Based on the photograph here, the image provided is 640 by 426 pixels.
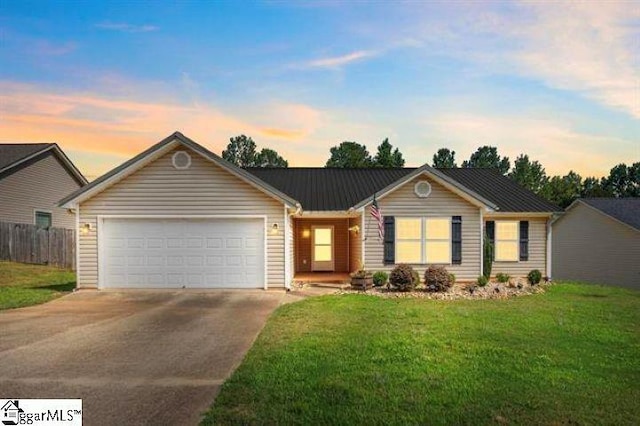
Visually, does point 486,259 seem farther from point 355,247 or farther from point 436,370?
point 436,370

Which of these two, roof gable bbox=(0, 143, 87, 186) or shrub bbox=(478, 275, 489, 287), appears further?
roof gable bbox=(0, 143, 87, 186)

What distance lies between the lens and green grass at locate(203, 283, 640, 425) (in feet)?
16.7

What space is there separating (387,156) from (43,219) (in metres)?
28.8

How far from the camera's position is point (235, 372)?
21.8 feet

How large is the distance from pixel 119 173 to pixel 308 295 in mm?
7086

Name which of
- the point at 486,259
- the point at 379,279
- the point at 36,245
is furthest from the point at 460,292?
the point at 36,245

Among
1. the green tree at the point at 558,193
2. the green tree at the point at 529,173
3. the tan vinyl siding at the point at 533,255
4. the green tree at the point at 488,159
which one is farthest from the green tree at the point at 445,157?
the tan vinyl siding at the point at 533,255

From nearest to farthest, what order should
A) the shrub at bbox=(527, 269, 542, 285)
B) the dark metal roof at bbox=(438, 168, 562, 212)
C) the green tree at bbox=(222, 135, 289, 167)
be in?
the shrub at bbox=(527, 269, 542, 285), the dark metal roof at bbox=(438, 168, 562, 212), the green tree at bbox=(222, 135, 289, 167)

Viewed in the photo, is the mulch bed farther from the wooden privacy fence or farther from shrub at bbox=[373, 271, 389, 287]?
the wooden privacy fence

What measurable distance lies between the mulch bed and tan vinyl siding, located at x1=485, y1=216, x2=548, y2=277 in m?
2.59

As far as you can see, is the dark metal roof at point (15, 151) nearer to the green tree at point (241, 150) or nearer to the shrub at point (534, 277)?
the shrub at point (534, 277)

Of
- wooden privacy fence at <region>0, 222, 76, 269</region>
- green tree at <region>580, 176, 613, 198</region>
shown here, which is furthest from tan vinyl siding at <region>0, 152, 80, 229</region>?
green tree at <region>580, 176, 613, 198</region>

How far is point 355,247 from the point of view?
1988 centimetres

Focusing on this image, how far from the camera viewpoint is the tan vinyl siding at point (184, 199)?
15.4 meters
